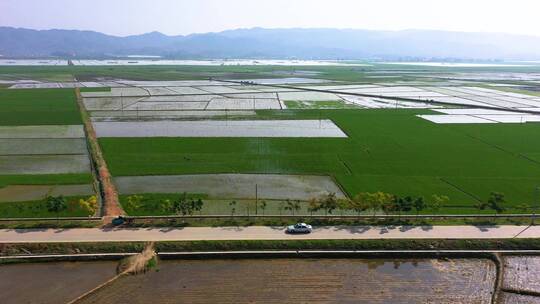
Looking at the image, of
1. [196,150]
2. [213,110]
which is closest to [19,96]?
[213,110]

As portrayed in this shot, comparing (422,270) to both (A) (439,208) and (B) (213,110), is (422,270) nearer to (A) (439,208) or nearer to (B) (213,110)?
(A) (439,208)

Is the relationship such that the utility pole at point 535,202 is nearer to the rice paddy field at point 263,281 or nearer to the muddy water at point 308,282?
the rice paddy field at point 263,281

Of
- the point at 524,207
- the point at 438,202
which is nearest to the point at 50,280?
the point at 438,202

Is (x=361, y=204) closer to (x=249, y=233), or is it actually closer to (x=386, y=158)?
(x=249, y=233)

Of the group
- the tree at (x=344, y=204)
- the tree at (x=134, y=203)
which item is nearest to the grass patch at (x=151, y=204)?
the tree at (x=134, y=203)

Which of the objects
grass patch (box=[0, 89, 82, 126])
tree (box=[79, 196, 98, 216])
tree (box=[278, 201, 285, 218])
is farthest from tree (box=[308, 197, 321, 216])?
grass patch (box=[0, 89, 82, 126])
